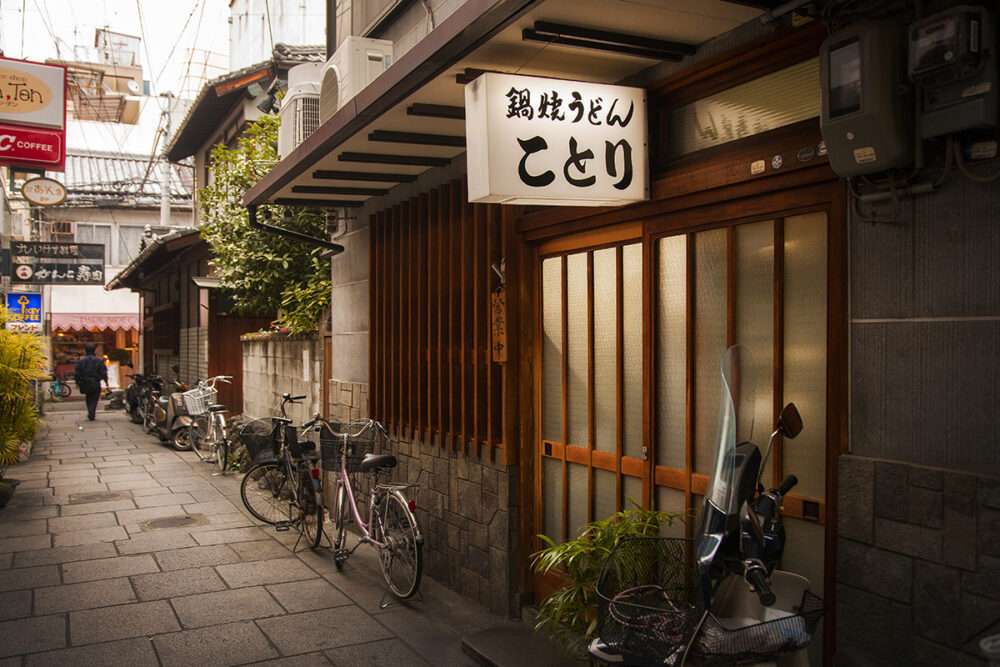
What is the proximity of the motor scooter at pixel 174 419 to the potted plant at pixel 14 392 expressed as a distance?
5132 millimetres

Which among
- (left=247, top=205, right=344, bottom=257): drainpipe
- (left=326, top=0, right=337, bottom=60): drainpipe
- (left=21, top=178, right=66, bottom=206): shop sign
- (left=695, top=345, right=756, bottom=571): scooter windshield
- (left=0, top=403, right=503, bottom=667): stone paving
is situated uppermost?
(left=326, top=0, right=337, bottom=60): drainpipe

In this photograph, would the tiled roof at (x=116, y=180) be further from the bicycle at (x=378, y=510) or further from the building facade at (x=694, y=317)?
the building facade at (x=694, y=317)

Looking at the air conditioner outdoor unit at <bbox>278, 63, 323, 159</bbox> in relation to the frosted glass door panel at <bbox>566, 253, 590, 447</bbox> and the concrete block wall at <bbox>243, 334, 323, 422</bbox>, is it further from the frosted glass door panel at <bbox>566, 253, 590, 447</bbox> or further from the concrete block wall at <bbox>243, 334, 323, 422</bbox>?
the frosted glass door panel at <bbox>566, 253, 590, 447</bbox>

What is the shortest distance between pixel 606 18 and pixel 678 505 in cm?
299

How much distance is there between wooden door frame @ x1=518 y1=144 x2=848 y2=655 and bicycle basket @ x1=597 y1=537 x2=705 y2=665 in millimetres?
783

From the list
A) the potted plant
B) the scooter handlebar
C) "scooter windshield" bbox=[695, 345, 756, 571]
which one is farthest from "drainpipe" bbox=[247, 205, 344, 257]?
the scooter handlebar

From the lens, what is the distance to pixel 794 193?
4121mm

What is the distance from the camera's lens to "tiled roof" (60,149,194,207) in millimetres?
37594

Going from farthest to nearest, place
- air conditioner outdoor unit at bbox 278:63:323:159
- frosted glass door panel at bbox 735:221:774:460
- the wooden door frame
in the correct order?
air conditioner outdoor unit at bbox 278:63:323:159 < frosted glass door panel at bbox 735:221:774:460 < the wooden door frame

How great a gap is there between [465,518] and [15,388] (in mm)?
7768

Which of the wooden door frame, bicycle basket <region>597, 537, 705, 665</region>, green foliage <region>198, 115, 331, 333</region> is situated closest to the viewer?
bicycle basket <region>597, 537, 705, 665</region>

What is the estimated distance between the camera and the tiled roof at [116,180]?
3759cm

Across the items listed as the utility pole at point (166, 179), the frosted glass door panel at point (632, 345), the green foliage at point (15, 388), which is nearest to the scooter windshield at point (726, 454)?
the frosted glass door panel at point (632, 345)

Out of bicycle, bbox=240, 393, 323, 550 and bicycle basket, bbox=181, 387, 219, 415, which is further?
bicycle basket, bbox=181, 387, 219, 415
